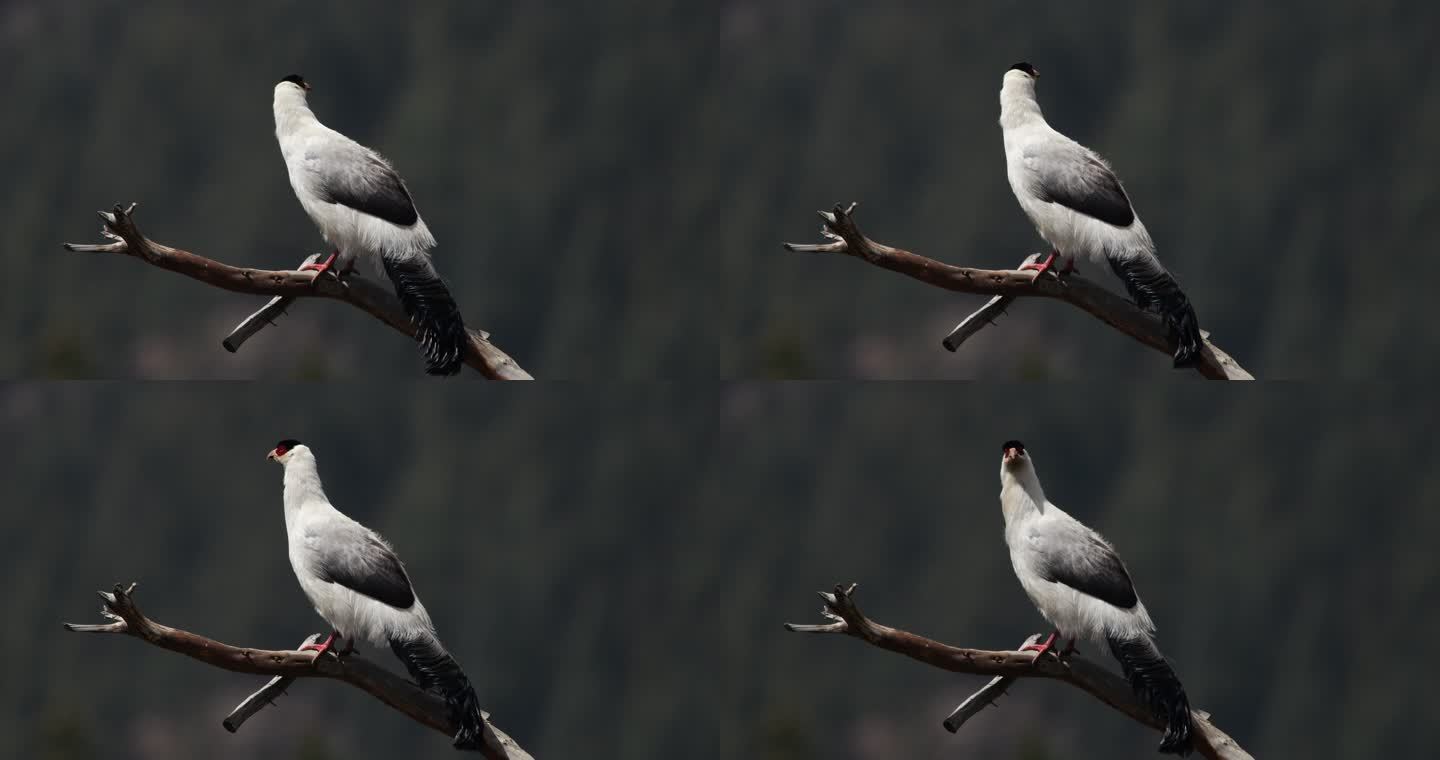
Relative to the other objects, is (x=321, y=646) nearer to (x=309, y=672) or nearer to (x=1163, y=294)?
(x=309, y=672)

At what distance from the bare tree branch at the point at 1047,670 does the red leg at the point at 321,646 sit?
8.03ft

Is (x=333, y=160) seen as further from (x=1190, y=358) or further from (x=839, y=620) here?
(x=1190, y=358)

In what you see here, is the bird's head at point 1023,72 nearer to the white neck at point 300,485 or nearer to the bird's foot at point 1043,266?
the bird's foot at point 1043,266

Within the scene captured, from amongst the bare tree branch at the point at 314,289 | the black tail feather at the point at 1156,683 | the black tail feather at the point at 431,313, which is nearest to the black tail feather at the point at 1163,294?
the black tail feather at the point at 1156,683

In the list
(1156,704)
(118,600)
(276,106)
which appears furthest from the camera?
(276,106)

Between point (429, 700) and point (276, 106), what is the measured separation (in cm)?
324

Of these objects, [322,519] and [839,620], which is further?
[322,519]

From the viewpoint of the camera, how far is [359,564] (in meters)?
8.66

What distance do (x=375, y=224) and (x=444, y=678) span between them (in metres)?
2.31

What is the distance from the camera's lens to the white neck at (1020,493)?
8.84 m

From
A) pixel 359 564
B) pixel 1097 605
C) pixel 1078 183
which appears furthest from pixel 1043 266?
pixel 359 564

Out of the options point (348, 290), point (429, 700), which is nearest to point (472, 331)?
point (348, 290)

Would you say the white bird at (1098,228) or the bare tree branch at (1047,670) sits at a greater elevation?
the white bird at (1098,228)

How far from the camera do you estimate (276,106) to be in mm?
9227
